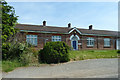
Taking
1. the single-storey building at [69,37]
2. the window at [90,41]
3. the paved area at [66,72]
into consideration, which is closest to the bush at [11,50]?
the paved area at [66,72]

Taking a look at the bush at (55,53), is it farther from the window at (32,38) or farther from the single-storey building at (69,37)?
the window at (32,38)

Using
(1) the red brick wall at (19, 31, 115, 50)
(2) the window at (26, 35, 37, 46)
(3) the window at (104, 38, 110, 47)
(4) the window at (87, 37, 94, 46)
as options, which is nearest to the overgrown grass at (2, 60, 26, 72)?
(2) the window at (26, 35, 37, 46)

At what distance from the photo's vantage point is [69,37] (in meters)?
21.4

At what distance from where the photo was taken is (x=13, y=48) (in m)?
10.7

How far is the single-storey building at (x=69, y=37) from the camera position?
19312mm

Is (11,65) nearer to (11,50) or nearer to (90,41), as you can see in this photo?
(11,50)

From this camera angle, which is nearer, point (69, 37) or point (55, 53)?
point (55, 53)

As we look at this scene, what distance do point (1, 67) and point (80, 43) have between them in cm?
1569

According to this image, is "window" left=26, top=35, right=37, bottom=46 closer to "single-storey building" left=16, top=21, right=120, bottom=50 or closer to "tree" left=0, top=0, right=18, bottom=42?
"single-storey building" left=16, top=21, right=120, bottom=50

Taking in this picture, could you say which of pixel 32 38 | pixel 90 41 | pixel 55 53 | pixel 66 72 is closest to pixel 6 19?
pixel 55 53

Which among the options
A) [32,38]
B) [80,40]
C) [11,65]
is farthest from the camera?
[80,40]

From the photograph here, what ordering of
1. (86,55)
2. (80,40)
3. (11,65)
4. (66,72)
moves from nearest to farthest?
(66,72), (11,65), (86,55), (80,40)

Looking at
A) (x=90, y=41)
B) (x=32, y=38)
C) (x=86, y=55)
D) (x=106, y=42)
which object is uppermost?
(x=32, y=38)

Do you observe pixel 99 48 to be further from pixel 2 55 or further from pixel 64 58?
pixel 2 55
